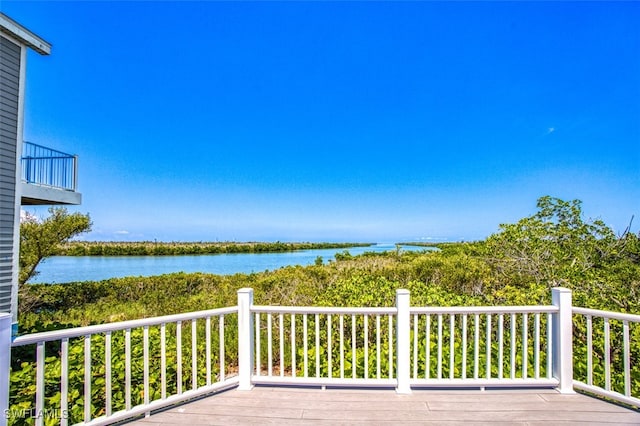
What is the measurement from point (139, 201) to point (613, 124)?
20642mm

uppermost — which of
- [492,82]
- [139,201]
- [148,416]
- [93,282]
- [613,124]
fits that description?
[492,82]

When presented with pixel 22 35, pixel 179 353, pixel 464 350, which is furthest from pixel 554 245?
pixel 22 35

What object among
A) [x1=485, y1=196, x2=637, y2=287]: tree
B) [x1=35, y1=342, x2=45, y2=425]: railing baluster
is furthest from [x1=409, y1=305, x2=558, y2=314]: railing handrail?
[x1=485, y1=196, x2=637, y2=287]: tree

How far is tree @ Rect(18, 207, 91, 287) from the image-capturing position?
10617 mm

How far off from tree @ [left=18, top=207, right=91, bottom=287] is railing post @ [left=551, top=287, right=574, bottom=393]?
536 inches

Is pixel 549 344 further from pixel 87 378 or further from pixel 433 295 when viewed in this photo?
pixel 87 378

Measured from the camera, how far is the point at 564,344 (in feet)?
9.53

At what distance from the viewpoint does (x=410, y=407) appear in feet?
8.63

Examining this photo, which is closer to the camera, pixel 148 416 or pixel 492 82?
pixel 148 416

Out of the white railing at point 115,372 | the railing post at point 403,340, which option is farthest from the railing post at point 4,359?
the railing post at point 403,340

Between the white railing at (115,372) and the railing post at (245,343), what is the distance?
0.29 feet

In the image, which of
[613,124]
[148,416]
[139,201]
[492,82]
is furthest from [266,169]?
[148,416]

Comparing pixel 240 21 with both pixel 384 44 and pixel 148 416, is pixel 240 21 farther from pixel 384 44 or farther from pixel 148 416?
pixel 148 416

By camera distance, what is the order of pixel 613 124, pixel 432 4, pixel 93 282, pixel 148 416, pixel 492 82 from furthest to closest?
1. pixel 93 282
2. pixel 613 124
3. pixel 492 82
4. pixel 432 4
5. pixel 148 416
